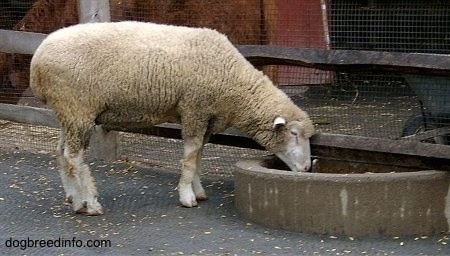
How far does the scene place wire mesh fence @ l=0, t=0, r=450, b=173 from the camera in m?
8.26

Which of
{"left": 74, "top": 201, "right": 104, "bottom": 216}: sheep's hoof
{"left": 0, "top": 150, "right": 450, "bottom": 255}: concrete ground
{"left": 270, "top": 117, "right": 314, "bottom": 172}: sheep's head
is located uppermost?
{"left": 270, "top": 117, "right": 314, "bottom": 172}: sheep's head

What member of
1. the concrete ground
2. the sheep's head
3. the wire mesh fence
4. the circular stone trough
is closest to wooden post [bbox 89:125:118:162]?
the wire mesh fence

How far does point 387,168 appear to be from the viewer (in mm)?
6445

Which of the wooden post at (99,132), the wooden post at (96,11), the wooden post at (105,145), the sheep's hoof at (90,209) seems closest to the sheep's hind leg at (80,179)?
the sheep's hoof at (90,209)

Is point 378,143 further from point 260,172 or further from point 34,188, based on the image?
point 34,188

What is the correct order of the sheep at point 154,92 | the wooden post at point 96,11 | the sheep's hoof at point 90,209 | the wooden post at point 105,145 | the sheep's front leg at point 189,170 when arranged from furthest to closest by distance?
the wooden post at point 105,145 → the wooden post at point 96,11 → the sheep's front leg at point 189,170 → the sheep's hoof at point 90,209 → the sheep at point 154,92

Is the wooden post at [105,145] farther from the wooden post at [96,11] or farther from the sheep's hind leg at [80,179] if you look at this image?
the sheep's hind leg at [80,179]

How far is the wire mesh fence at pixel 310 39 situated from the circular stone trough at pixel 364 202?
3.09 ft

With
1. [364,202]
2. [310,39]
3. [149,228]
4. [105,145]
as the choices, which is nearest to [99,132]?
[105,145]

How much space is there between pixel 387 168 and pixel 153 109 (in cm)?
181

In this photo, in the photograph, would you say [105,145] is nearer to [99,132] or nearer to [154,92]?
→ [99,132]

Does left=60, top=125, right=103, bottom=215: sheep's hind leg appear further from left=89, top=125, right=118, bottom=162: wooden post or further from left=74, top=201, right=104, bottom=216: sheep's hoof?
left=89, top=125, right=118, bottom=162: wooden post

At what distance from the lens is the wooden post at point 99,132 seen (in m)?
8.23

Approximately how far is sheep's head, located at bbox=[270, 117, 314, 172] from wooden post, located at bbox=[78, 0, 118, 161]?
7.40 feet
